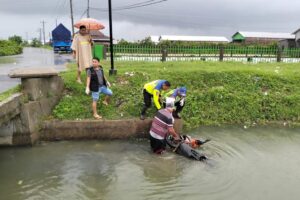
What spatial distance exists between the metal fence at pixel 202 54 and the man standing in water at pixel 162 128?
10.7 meters

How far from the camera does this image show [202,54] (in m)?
21.3

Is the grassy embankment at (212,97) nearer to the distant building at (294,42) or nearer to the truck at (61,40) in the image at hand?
the truck at (61,40)

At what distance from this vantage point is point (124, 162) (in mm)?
6977

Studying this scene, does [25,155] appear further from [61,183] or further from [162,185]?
[162,185]

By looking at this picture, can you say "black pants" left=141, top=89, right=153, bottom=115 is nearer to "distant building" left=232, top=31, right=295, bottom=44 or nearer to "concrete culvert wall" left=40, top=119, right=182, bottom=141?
"concrete culvert wall" left=40, top=119, right=182, bottom=141

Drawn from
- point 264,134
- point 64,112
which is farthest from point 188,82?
point 64,112

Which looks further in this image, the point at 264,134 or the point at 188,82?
the point at 188,82

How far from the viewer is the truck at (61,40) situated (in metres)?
32.4

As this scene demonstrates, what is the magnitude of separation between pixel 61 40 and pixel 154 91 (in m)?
27.5

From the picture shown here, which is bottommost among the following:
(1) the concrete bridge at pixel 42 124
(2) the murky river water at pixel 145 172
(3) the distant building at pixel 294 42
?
(2) the murky river water at pixel 145 172

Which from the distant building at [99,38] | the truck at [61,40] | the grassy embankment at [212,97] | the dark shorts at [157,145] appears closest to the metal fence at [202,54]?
the grassy embankment at [212,97]

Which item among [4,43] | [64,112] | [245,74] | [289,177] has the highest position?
[4,43]

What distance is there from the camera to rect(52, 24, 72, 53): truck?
32359 mm

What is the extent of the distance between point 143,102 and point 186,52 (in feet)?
39.0
